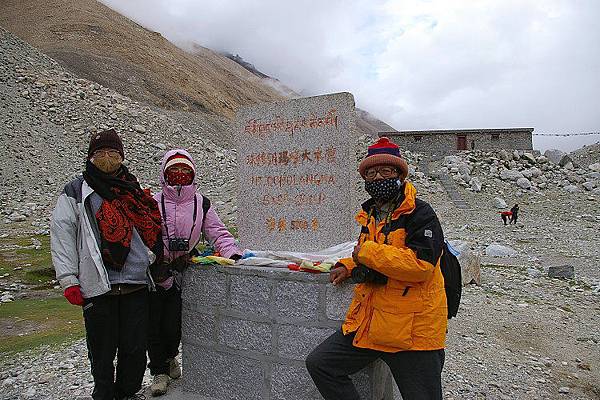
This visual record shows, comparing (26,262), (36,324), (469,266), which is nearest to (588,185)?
(469,266)

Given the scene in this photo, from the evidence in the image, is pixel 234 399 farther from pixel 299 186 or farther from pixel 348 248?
pixel 299 186

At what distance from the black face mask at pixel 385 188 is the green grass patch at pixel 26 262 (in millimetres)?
8931

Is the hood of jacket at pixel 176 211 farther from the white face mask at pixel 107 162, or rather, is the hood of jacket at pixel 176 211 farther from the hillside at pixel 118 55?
the hillside at pixel 118 55

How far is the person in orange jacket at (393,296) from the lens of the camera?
297cm

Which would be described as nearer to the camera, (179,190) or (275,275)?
(275,275)

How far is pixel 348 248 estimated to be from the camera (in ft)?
14.6

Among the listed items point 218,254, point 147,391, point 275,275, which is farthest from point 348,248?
point 147,391

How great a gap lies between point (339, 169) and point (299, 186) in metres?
0.45

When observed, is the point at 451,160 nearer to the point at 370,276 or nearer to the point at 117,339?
the point at 117,339

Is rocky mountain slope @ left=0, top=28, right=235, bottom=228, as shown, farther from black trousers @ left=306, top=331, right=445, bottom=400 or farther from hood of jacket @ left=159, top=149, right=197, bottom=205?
black trousers @ left=306, top=331, right=445, bottom=400

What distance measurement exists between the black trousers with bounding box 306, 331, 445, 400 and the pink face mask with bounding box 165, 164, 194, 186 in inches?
71.5

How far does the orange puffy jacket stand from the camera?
9.59 feet

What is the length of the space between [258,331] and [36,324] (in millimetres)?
4925

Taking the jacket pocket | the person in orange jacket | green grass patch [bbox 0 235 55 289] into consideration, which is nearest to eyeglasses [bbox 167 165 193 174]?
the person in orange jacket
